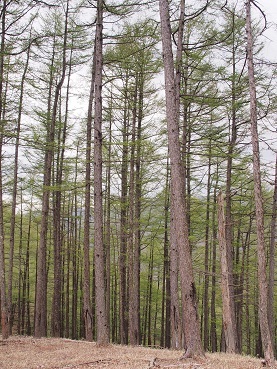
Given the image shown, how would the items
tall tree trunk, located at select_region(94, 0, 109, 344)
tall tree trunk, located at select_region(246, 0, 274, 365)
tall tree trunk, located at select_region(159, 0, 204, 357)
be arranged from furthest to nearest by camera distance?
tall tree trunk, located at select_region(94, 0, 109, 344) → tall tree trunk, located at select_region(246, 0, 274, 365) → tall tree trunk, located at select_region(159, 0, 204, 357)

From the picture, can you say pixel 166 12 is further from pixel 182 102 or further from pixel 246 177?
pixel 246 177

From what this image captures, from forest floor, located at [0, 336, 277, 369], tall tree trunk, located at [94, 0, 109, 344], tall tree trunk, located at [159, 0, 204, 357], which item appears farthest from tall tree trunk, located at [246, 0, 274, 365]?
tall tree trunk, located at [94, 0, 109, 344]

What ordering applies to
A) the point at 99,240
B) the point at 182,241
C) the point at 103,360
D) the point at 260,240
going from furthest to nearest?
the point at 99,240, the point at 260,240, the point at 103,360, the point at 182,241

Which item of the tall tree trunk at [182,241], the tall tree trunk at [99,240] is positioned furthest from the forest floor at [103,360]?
the tall tree trunk at [99,240]

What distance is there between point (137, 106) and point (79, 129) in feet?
15.8

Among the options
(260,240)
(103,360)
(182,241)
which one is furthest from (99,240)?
(260,240)

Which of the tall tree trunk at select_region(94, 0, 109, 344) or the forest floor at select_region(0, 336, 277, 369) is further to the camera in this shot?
the tall tree trunk at select_region(94, 0, 109, 344)

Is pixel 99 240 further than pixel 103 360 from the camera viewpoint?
Yes

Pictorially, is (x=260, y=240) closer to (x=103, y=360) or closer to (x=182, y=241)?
(x=182, y=241)

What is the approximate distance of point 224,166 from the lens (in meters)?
19.0

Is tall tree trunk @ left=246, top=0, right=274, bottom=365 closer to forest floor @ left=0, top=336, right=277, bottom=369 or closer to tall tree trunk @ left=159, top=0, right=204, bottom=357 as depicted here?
forest floor @ left=0, top=336, right=277, bottom=369

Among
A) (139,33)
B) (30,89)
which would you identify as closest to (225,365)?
(139,33)

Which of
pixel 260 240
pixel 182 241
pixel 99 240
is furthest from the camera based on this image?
pixel 99 240

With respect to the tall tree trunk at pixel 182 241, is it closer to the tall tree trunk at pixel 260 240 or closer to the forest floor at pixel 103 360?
the forest floor at pixel 103 360
